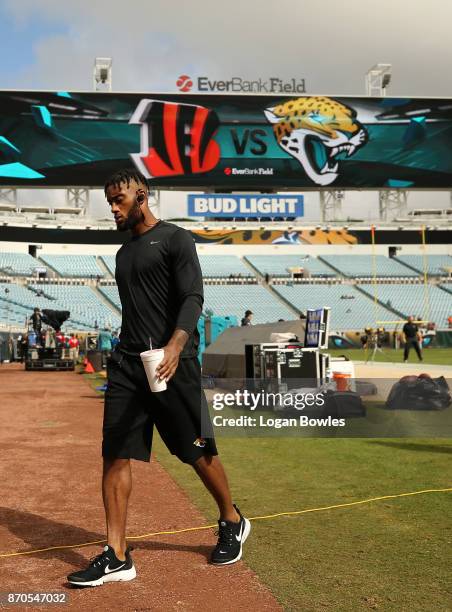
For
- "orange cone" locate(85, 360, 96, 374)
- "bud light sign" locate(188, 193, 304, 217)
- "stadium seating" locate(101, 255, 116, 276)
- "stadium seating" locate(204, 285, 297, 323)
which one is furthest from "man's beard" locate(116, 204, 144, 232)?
"stadium seating" locate(101, 255, 116, 276)

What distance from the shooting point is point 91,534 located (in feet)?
14.6

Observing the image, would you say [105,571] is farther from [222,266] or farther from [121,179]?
[222,266]

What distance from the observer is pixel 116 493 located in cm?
365

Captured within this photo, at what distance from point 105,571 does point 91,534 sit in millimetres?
1003

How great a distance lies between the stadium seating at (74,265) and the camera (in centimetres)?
5106

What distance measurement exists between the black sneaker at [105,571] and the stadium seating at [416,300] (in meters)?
43.6

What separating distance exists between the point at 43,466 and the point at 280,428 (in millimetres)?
2543

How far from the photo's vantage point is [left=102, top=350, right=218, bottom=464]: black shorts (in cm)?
363

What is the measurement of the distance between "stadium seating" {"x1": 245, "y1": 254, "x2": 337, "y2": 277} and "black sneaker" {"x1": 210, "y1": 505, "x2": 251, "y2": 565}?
50.4 metres

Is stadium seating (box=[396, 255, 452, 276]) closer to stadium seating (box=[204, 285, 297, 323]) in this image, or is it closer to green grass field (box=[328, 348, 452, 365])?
stadium seating (box=[204, 285, 297, 323])

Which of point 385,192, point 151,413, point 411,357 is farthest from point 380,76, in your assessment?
point 151,413

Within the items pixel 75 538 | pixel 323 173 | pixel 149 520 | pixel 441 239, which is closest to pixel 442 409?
pixel 149 520

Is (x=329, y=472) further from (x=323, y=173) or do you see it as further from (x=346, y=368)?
(x=323, y=173)

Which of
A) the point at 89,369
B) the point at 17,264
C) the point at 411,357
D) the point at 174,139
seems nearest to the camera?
the point at 89,369
